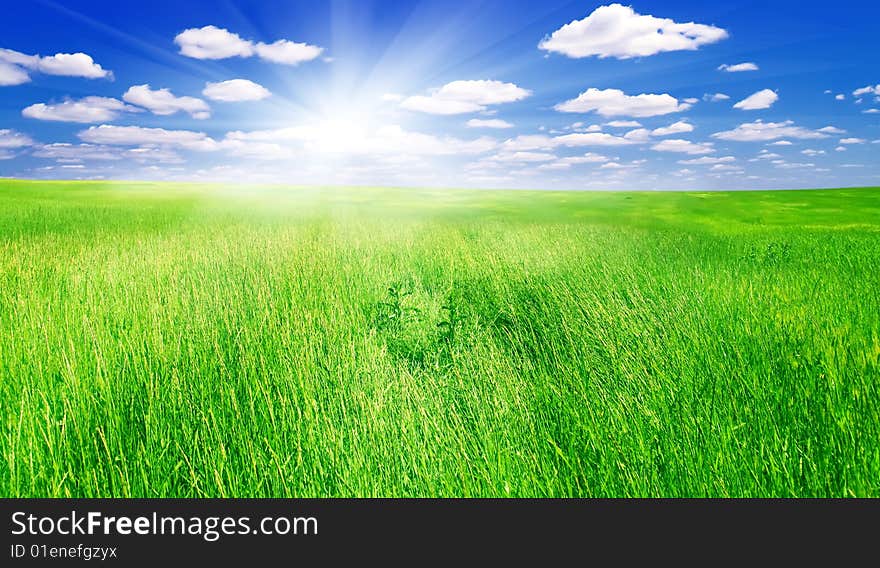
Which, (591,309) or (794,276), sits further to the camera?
(794,276)

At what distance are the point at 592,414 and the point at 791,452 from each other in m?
1.05

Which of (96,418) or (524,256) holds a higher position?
(524,256)

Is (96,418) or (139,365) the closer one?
(96,418)

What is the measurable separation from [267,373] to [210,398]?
1.50 ft

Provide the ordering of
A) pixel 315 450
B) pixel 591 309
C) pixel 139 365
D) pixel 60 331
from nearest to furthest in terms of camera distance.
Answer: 1. pixel 315 450
2. pixel 139 365
3. pixel 60 331
4. pixel 591 309

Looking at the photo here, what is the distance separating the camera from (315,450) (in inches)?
97.7

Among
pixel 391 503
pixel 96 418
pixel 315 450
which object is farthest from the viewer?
pixel 96 418

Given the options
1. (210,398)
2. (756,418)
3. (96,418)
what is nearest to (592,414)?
(756,418)

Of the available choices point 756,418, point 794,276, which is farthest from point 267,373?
point 794,276

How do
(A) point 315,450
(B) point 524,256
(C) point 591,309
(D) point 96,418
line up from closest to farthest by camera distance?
(A) point 315,450
(D) point 96,418
(C) point 591,309
(B) point 524,256

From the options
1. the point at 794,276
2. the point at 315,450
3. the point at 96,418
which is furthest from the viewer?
the point at 794,276

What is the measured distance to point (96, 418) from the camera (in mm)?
2834

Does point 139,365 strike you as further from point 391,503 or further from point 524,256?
point 524,256

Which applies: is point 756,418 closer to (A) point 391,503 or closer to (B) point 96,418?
(A) point 391,503
